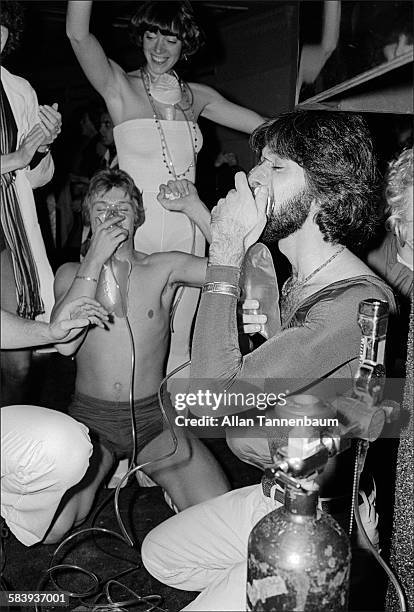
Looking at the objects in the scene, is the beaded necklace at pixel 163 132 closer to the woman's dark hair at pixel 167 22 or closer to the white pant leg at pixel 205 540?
the woman's dark hair at pixel 167 22

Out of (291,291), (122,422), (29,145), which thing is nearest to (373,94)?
(291,291)

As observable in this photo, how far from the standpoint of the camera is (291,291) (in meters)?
1.33

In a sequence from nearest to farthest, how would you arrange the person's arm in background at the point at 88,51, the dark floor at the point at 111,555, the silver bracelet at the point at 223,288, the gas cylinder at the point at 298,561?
1. the gas cylinder at the point at 298,561
2. the silver bracelet at the point at 223,288
3. the person's arm in background at the point at 88,51
4. the dark floor at the point at 111,555

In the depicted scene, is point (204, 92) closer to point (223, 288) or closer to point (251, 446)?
point (223, 288)

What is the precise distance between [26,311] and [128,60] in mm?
516

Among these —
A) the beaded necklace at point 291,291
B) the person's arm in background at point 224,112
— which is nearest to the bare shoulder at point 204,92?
the person's arm in background at point 224,112

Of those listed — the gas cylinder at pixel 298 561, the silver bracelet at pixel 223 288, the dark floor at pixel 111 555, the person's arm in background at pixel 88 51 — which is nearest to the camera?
the gas cylinder at pixel 298 561

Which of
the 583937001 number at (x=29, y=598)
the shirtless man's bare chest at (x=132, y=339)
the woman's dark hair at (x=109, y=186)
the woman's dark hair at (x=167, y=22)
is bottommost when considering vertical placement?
the 583937001 number at (x=29, y=598)

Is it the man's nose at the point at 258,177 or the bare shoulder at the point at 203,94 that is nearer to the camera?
the man's nose at the point at 258,177

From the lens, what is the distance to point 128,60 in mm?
1336

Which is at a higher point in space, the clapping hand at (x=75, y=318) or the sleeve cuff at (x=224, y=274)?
the sleeve cuff at (x=224, y=274)

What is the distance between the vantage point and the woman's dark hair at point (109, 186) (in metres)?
1.35

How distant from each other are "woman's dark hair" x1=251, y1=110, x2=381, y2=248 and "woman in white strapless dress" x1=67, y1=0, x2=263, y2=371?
0.14 metres

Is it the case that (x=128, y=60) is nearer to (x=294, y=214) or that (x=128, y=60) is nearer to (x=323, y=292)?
(x=294, y=214)
